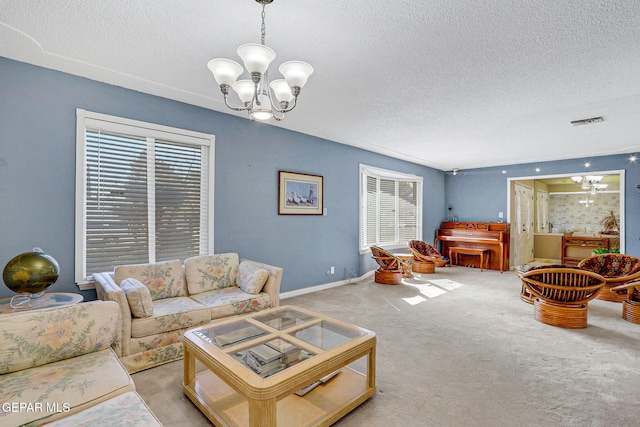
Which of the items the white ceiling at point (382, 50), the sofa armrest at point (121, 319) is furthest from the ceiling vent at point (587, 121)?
the sofa armrest at point (121, 319)

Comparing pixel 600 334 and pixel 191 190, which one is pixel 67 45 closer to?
pixel 191 190

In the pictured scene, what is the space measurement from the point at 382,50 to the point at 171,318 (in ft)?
9.19

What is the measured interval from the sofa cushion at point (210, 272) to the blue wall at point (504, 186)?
6563 millimetres

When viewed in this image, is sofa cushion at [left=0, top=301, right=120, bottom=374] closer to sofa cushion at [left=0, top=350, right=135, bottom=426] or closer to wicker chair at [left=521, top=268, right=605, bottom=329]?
sofa cushion at [left=0, top=350, right=135, bottom=426]

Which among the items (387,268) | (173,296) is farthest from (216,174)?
(387,268)

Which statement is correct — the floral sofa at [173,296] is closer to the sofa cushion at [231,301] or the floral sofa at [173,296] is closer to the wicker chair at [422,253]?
the sofa cushion at [231,301]

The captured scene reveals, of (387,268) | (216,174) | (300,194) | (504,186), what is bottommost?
(387,268)

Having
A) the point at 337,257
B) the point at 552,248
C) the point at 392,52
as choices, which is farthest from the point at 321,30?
the point at 552,248

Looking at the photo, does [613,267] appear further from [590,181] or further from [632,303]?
[590,181]

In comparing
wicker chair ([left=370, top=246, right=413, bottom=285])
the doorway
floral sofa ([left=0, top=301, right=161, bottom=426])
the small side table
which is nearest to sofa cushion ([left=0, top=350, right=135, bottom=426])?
floral sofa ([left=0, top=301, right=161, bottom=426])

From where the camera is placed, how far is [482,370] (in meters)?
2.48

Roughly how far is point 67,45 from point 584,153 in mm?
8091

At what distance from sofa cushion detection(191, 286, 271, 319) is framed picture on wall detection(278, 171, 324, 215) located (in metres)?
1.51

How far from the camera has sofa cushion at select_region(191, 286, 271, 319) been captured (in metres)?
2.89
